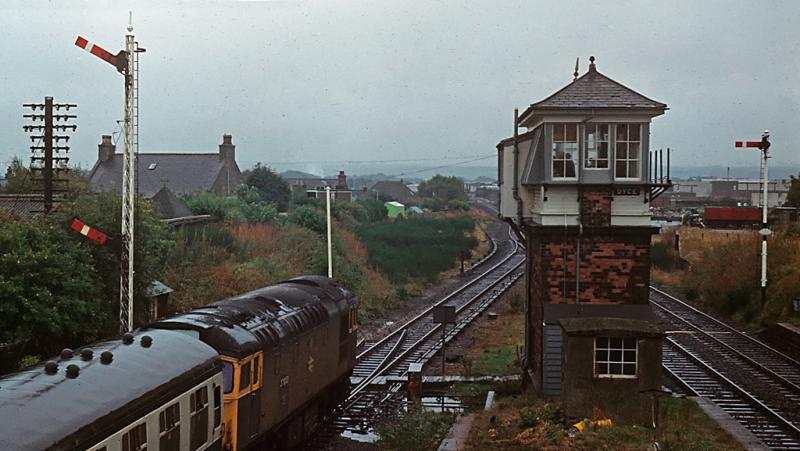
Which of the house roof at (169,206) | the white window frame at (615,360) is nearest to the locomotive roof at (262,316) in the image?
the white window frame at (615,360)

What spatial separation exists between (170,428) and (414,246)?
40.9 metres

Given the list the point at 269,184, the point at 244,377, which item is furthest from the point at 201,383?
the point at 269,184

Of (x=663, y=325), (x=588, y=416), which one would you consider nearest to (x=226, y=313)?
(x=588, y=416)

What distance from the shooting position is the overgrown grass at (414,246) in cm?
4375

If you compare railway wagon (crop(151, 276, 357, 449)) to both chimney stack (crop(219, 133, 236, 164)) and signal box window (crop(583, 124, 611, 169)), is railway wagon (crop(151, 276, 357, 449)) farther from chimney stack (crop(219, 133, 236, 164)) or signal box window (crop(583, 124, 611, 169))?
chimney stack (crop(219, 133, 236, 164))

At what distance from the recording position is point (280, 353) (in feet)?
48.2

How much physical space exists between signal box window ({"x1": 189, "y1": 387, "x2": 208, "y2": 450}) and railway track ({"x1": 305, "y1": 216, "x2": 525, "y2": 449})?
18.8 ft

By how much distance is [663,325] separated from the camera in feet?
95.5

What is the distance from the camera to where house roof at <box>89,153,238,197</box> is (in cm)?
5745

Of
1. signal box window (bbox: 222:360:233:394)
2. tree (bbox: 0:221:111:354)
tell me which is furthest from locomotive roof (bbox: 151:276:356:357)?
tree (bbox: 0:221:111:354)

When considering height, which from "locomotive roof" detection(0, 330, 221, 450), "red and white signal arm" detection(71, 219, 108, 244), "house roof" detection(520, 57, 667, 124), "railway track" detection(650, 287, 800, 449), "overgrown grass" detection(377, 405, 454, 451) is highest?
"house roof" detection(520, 57, 667, 124)

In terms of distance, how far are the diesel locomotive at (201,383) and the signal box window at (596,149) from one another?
644 cm

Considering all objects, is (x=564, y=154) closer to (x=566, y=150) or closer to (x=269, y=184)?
(x=566, y=150)

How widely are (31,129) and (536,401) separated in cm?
1830
